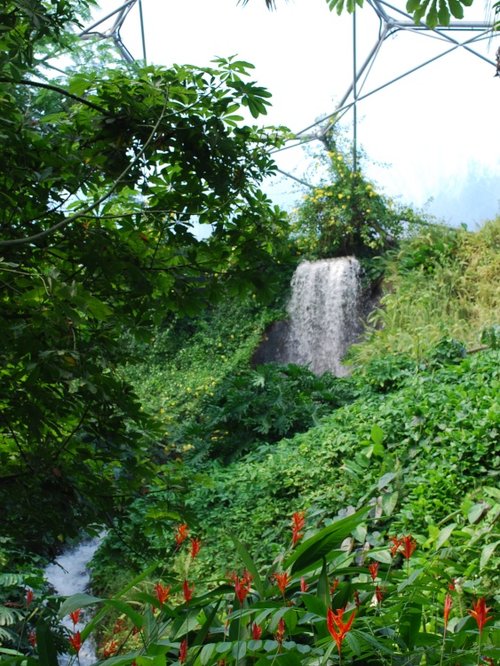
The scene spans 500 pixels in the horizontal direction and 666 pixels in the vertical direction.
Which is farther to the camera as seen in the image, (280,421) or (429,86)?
(429,86)

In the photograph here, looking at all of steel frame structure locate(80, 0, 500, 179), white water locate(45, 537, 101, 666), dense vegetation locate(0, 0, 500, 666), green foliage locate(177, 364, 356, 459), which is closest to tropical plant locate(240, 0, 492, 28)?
dense vegetation locate(0, 0, 500, 666)

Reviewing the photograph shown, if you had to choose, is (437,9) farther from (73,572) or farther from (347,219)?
(347,219)

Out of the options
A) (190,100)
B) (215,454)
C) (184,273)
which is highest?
(190,100)

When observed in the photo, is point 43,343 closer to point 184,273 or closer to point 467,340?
point 184,273

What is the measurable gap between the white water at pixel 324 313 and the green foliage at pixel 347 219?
0.48 metres

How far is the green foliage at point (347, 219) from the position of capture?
13.9m

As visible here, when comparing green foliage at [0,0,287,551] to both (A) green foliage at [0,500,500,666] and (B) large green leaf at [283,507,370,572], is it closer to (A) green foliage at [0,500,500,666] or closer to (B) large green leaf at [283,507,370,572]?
(A) green foliage at [0,500,500,666]

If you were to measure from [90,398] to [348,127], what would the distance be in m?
13.2

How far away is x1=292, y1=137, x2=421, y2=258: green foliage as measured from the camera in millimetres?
13859

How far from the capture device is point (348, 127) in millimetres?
14898

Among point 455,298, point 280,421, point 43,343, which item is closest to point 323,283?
point 455,298

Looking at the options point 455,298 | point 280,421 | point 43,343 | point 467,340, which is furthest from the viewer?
point 455,298

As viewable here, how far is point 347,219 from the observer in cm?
1378

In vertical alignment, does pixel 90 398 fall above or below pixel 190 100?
below
